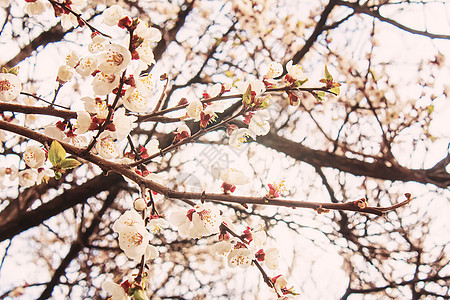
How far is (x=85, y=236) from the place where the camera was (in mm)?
3176

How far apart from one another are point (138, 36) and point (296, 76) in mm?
553

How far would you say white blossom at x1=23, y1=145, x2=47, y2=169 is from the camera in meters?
1.14

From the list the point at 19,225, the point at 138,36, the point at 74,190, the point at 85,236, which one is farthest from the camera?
the point at 85,236

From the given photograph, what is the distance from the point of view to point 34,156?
115 centimetres

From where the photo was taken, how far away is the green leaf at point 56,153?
83 cm

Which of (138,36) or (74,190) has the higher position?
(74,190)

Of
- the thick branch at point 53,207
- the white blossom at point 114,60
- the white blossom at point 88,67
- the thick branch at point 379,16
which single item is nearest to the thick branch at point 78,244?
the thick branch at point 53,207

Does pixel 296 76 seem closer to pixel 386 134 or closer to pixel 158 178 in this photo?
pixel 158 178

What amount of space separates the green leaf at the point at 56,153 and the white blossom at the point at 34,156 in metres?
0.37

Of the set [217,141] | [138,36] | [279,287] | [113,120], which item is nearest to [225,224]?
[279,287]

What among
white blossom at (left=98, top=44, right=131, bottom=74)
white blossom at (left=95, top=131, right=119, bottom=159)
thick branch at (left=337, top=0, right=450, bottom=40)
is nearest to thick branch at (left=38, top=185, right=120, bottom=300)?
white blossom at (left=95, top=131, right=119, bottom=159)

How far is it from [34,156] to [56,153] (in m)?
0.41

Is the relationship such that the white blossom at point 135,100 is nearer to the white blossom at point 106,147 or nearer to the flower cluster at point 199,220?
the white blossom at point 106,147

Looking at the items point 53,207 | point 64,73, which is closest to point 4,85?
point 64,73
